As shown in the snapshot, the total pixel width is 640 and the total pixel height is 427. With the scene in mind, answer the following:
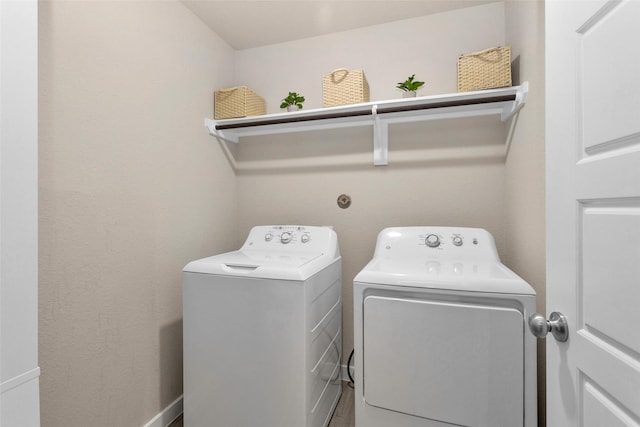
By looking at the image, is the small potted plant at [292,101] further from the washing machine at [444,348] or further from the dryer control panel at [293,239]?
the washing machine at [444,348]

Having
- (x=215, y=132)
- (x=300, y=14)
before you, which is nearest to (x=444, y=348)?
(x=215, y=132)

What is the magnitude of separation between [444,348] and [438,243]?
0.63 metres

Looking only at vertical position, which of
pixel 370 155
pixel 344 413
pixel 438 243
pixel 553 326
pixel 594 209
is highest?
pixel 370 155

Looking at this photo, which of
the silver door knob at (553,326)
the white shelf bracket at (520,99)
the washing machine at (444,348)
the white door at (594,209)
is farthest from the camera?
the white shelf bracket at (520,99)

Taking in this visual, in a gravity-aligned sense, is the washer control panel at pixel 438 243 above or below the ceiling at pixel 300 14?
below

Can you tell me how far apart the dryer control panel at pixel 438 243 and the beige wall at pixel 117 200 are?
1.22m

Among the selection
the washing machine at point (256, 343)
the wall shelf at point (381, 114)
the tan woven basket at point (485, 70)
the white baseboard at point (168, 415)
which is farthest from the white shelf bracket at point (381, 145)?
the white baseboard at point (168, 415)

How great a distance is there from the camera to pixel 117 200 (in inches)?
53.6

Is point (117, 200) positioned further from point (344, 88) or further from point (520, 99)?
point (520, 99)

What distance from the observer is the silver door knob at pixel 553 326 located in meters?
0.71

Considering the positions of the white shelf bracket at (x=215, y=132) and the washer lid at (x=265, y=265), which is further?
the white shelf bracket at (x=215, y=132)

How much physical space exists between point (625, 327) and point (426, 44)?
6.20 feet

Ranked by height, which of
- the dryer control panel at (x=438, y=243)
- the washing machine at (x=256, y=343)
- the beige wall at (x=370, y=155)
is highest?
the beige wall at (x=370, y=155)

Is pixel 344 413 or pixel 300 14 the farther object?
pixel 300 14
